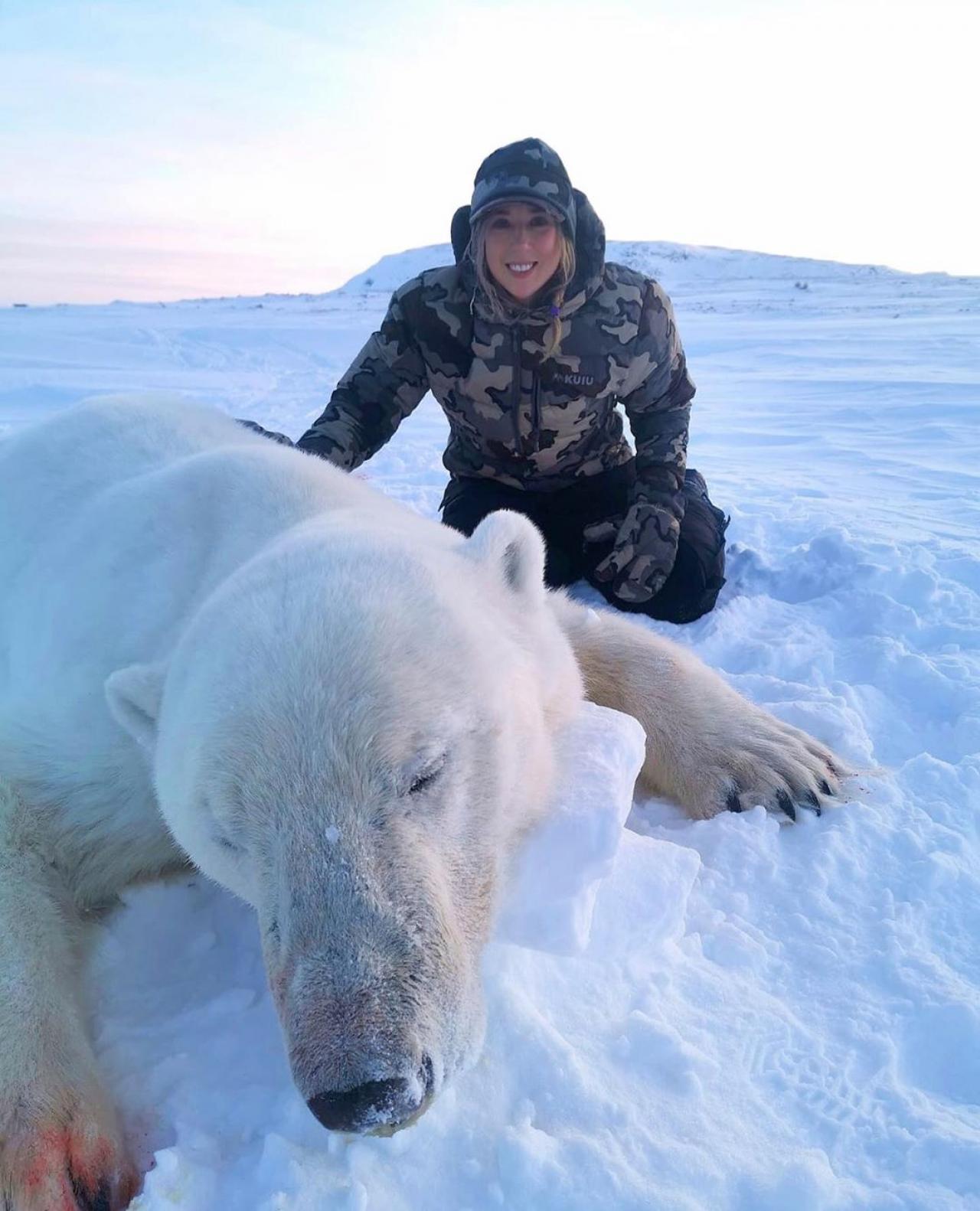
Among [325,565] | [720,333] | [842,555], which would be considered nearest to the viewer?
[325,565]

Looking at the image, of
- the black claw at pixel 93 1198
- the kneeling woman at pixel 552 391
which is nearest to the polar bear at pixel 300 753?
the black claw at pixel 93 1198

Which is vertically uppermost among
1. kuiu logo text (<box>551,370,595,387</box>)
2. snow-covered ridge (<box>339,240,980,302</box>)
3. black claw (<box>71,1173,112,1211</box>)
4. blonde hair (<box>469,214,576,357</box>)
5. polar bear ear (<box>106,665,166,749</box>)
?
blonde hair (<box>469,214,576,357</box>)

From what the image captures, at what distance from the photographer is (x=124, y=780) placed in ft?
6.31

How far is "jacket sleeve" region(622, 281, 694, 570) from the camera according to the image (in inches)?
149

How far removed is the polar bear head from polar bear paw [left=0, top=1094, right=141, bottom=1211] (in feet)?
1.37

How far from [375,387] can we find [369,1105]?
336 cm

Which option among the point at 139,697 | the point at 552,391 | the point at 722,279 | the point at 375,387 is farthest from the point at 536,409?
the point at 722,279

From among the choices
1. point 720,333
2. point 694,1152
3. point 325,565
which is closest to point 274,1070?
point 694,1152

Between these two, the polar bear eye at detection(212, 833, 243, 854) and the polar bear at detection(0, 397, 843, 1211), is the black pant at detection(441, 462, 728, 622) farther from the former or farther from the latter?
the polar bear eye at detection(212, 833, 243, 854)

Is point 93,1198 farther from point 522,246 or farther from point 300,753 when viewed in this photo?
point 522,246

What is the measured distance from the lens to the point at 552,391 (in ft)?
12.3

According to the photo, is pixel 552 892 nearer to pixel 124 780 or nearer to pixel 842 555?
pixel 124 780

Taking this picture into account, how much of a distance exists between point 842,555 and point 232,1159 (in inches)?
130

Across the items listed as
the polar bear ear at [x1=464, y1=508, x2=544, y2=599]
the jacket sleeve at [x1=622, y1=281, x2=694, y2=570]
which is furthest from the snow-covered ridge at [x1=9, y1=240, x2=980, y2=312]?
the polar bear ear at [x1=464, y1=508, x2=544, y2=599]
